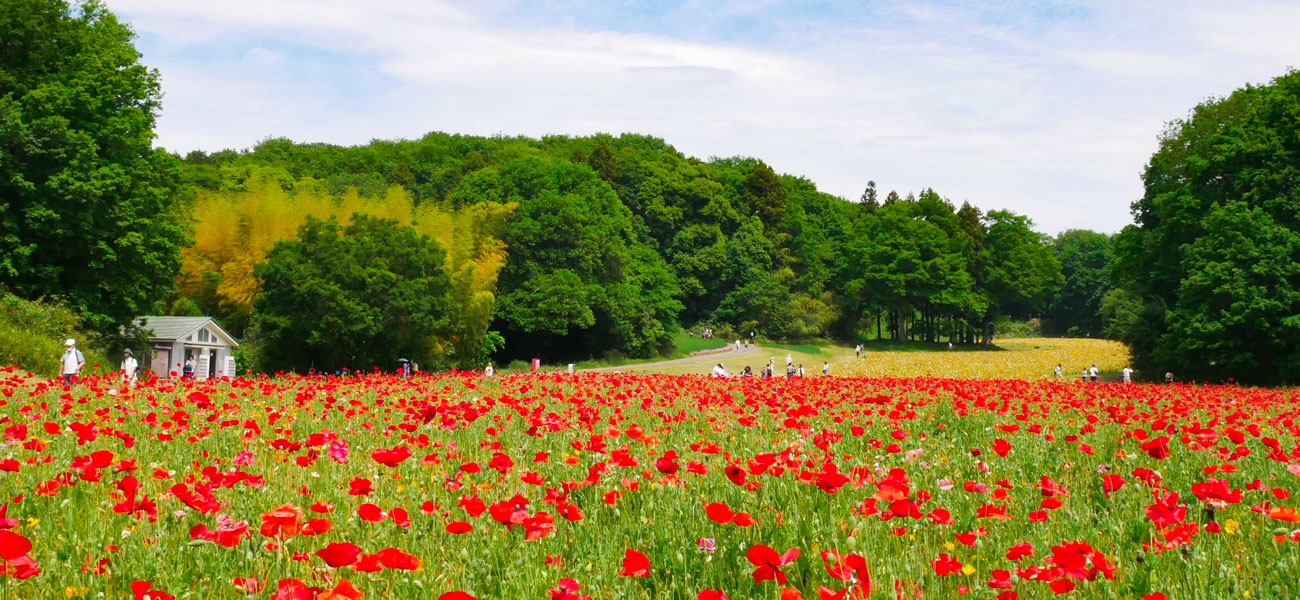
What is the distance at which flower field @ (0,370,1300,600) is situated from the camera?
338 cm

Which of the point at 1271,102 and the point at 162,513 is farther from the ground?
the point at 1271,102

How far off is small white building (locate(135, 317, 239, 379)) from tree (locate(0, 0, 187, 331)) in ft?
35.4

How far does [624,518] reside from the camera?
15.6ft

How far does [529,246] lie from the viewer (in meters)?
67.6

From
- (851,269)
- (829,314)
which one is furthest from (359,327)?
(851,269)

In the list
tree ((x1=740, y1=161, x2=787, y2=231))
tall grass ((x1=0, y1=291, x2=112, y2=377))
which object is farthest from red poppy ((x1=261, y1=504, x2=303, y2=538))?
tree ((x1=740, y1=161, x2=787, y2=231))

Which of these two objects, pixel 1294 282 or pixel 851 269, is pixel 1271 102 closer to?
pixel 1294 282

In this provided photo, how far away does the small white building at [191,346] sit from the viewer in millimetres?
48156

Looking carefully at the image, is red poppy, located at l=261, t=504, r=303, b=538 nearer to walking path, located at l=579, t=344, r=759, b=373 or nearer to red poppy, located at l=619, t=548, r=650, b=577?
red poppy, located at l=619, t=548, r=650, b=577

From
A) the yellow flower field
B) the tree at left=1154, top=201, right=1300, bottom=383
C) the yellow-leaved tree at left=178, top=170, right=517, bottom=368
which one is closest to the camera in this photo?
the tree at left=1154, top=201, right=1300, bottom=383

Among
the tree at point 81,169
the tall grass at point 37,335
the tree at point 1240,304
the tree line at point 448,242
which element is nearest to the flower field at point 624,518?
the tall grass at point 37,335

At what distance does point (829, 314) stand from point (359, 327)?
57543 millimetres

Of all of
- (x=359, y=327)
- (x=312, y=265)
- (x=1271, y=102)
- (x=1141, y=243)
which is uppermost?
(x=1271, y=102)

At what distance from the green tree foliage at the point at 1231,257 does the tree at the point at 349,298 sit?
33.9m
